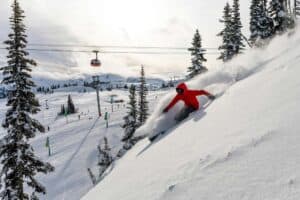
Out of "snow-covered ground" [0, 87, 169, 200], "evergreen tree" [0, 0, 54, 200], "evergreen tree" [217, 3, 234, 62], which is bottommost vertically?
"snow-covered ground" [0, 87, 169, 200]

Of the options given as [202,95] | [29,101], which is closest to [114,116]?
[29,101]

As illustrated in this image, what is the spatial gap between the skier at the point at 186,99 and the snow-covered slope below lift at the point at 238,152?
1441 millimetres

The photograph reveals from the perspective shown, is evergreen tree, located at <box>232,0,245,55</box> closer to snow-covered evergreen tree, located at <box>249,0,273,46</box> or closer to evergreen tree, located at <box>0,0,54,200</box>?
snow-covered evergreen tree, located at <box>249,0,273,46</box>

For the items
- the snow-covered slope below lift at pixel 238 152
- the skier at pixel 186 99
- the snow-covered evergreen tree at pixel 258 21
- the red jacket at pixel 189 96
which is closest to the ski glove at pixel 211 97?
the skier at pixel 186 99

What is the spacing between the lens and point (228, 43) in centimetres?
5319

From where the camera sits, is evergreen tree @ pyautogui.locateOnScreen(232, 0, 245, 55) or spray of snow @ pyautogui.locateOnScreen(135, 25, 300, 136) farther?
evergreen tree @ pyautogui.locateOnScreen(232, 0, 245, 55)

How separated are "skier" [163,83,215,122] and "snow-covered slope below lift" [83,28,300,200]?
1441 mm

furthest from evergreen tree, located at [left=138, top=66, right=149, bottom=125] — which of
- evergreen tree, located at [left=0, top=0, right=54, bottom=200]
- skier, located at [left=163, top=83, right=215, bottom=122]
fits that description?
skier, located at [left=163, top=83, right=215, bottom=122]

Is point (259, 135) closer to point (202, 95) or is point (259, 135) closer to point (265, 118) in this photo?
point (265, 118)

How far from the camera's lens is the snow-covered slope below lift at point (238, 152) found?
512 cm

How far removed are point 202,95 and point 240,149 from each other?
25.1ft

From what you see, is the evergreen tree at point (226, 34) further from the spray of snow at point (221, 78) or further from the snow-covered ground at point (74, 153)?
the spray of snow at point (221, 78)

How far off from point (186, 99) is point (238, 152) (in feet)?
22.6

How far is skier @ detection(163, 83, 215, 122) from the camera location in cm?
1297
